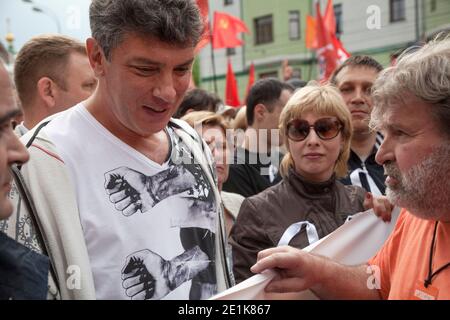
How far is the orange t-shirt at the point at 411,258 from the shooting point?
6.23 ft

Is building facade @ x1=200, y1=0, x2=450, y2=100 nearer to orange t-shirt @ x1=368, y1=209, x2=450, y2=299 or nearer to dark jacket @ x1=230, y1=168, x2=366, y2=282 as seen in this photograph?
dark jacket @ x1=230, y1=168, x2=366, y2=282

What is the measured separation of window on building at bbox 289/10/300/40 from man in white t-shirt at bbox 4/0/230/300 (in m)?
29.6

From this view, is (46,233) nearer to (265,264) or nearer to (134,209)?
(134,209)

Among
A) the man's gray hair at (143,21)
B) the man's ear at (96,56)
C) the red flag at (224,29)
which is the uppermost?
the red flag at (224,29)

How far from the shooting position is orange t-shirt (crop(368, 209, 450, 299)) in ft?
6.23

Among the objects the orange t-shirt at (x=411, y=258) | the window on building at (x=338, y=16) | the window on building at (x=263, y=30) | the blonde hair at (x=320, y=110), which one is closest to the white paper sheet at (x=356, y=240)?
the orange t-shirt at (x=411, y=258)

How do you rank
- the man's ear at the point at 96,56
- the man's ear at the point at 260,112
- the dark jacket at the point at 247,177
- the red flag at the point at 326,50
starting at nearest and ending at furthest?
the man's ear at the point at 96,56
the dark jacket at the point at 247,177
the man's ear at the point at 260,112
the red flag at the point at 326,50

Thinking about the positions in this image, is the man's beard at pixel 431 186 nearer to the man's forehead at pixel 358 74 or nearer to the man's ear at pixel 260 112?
the man's forehead at pixel 358 74

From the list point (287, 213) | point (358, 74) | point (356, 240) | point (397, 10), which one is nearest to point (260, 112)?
point (358, 74)

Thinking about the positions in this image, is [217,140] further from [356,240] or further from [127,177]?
[127,177]

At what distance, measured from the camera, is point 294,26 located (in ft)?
102

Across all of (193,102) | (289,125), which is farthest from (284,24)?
(289,125)

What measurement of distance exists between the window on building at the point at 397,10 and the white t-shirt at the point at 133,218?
893 inches

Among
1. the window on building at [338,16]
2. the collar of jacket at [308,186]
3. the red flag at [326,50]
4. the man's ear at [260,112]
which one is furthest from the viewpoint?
the window on building at [338,16]
